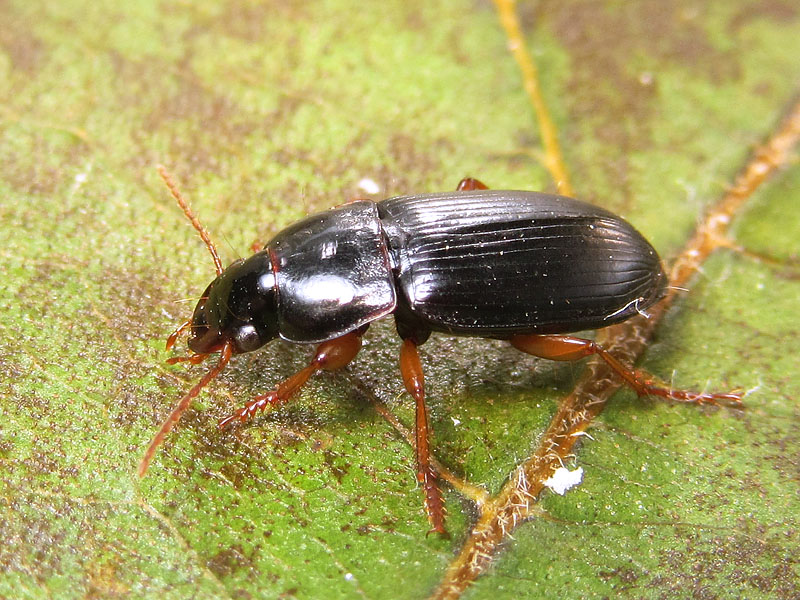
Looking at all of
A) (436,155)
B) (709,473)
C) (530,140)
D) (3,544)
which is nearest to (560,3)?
(530,140)

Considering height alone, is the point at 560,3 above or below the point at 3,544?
above

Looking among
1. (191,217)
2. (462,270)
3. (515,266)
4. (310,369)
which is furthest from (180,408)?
(515,266)

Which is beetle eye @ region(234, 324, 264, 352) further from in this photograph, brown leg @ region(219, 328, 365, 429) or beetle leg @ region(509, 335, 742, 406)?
beetle leg @ region(509, 335, 742, 406)

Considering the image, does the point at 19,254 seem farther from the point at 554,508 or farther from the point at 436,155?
the point at 554,508

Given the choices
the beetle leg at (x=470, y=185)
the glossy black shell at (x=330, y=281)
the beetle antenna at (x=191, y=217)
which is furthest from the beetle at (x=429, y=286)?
the beetle leg at (x=470, y=185)

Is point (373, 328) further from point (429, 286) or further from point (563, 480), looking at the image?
point (563, 480)

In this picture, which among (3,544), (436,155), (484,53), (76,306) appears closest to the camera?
(3,544)

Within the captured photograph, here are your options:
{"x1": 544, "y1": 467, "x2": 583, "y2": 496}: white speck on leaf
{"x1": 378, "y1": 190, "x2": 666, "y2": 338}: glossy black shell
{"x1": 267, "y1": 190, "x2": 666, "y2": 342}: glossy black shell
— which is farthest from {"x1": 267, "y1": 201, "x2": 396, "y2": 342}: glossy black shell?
{"x1": 544, "y1": 467, "x2": 583, "y2": 496}: white speck on leaf
